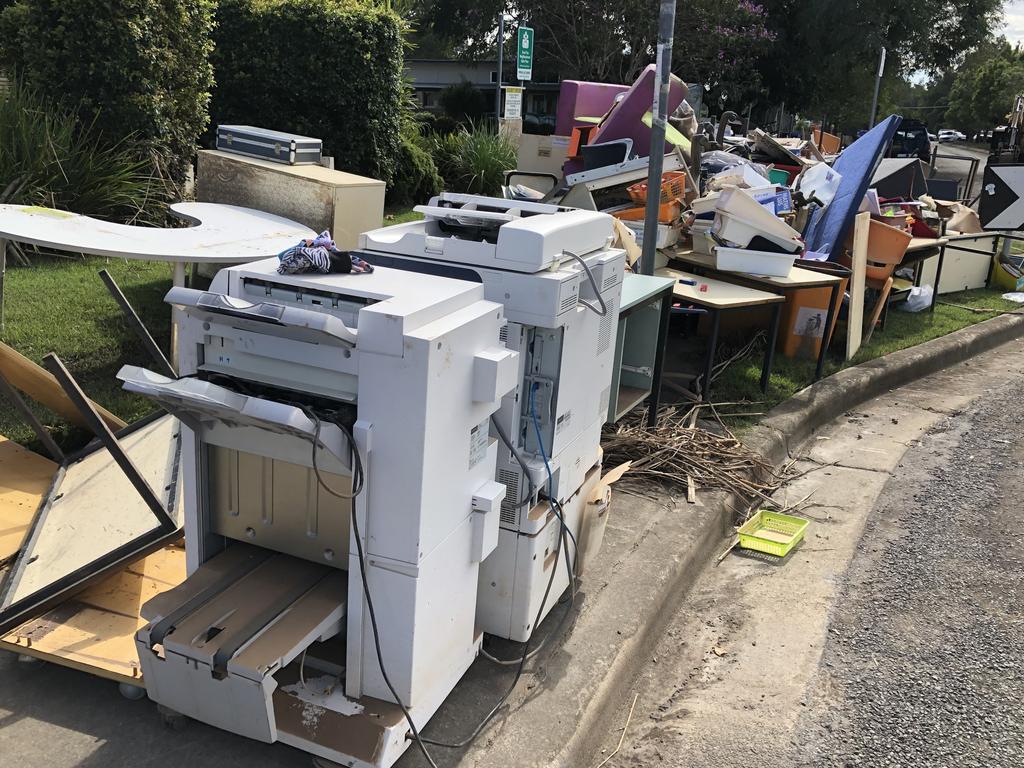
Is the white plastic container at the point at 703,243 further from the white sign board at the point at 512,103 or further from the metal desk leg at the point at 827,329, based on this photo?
the white sign board at the point at 512,103

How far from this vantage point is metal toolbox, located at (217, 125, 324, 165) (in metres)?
5.90

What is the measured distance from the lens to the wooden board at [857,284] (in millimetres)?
7051

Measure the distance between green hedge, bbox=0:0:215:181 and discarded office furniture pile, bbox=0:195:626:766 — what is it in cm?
480

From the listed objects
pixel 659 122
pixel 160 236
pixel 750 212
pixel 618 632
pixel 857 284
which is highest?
pixel 659 122

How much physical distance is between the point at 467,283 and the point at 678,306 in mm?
3649

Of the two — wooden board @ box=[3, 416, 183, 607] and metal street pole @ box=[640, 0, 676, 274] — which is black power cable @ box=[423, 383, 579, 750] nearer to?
wooden board @ box=[3, 416, 183, 607]

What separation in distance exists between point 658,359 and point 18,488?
322cm

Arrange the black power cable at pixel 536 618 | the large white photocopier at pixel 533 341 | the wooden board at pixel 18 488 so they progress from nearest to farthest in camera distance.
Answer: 1. the black power cable at pixel 536 618
2. the large white photocopier at pixel 533 341
3. the wooden board at pixel 18 488

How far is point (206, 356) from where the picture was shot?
241 centimetres

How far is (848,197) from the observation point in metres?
7.57

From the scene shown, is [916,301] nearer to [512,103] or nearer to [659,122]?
[659,122]

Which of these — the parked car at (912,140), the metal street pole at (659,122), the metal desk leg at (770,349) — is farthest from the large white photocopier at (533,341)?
the parked car at (912,140)

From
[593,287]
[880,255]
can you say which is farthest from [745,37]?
[593,287]

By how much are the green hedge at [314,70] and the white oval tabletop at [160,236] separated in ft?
14.6
